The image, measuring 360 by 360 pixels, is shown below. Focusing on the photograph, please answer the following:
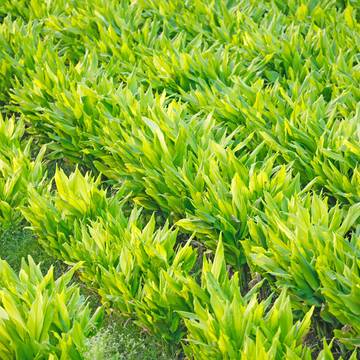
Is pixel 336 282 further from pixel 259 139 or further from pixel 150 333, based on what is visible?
pixel 259 139

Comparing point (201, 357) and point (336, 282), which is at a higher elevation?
point (336, 282)

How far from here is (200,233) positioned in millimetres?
3932

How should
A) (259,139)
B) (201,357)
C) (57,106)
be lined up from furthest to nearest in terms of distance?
(57,106)
(259,139)
(201,357)

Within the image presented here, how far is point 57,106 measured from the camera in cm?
495

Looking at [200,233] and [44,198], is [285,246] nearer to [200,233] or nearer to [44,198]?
[200,233]

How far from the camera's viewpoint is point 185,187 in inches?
156

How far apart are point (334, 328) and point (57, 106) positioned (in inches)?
98.2

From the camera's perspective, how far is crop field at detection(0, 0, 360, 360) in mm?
3119

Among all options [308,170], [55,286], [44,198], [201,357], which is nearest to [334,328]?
[201,357]

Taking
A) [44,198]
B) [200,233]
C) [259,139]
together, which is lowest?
[44,198]

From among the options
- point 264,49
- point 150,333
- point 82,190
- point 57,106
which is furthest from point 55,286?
point 264,49

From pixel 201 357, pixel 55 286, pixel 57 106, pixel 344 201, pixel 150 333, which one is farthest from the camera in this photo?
pixel 57 106

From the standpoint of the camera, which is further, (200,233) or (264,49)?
(264,49)

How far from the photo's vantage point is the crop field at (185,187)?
10.2 feet
